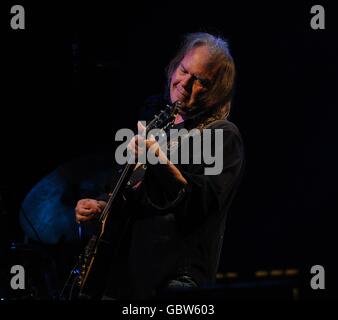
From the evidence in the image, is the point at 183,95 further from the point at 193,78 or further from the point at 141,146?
the point at 141,146

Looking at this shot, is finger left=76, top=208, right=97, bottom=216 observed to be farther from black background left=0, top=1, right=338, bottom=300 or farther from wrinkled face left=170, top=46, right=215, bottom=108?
black background left=0, top=1, right=338, bottom=300

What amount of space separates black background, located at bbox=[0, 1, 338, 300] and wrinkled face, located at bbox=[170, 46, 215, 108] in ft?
7.23

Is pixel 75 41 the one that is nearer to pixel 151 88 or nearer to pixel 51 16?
pixel 51 16

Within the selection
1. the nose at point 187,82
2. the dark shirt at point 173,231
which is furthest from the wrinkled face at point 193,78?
the dark shirt at point 173,231

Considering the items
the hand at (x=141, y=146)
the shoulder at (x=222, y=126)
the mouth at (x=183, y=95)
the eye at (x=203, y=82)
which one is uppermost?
the eye at (x=203, y=82)

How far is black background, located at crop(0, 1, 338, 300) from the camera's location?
495cm

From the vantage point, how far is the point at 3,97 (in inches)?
198

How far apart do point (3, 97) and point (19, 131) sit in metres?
0.33

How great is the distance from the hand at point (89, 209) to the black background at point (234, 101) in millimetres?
2301

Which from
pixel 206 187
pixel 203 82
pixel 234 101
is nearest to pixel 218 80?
pixel 203 82

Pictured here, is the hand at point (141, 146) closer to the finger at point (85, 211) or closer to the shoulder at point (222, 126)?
the shoulder at point (222, 126)

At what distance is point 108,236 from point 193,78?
815 millimetres

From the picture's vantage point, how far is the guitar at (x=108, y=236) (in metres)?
2.43
